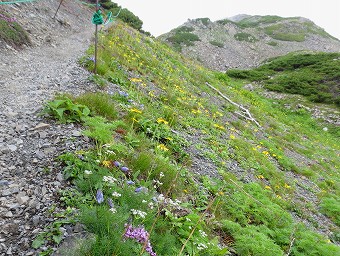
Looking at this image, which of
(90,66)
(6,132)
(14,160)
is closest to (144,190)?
(14,160)

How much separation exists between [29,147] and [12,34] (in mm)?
9394

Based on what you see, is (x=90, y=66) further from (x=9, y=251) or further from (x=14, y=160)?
(x=9, y=251)

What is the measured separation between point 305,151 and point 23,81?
1478 centimetres

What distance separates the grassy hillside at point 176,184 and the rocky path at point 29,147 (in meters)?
0.26

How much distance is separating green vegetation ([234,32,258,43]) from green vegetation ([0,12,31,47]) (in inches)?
2412

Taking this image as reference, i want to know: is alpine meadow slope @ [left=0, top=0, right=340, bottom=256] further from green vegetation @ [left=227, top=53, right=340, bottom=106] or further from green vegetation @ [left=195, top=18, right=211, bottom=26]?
green vegetation @ [left=195, top=18, right=211, bottom=26]

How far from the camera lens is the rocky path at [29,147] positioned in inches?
137

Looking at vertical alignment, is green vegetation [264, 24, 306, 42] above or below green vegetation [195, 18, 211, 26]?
above

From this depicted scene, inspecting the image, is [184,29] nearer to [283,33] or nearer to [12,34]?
[283,33]

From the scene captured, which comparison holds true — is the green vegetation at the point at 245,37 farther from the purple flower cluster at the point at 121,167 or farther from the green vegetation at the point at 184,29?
the purple flower cluster at the point at 121,167

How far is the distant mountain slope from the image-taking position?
5603 centimetres

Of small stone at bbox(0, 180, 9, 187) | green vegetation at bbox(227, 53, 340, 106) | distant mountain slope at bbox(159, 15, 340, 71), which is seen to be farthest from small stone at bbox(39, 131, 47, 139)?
distant mountain slope at bbox(159, 15, 340, 71)

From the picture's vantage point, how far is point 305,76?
3866 centimetres

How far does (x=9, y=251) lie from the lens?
3102 millimetres
